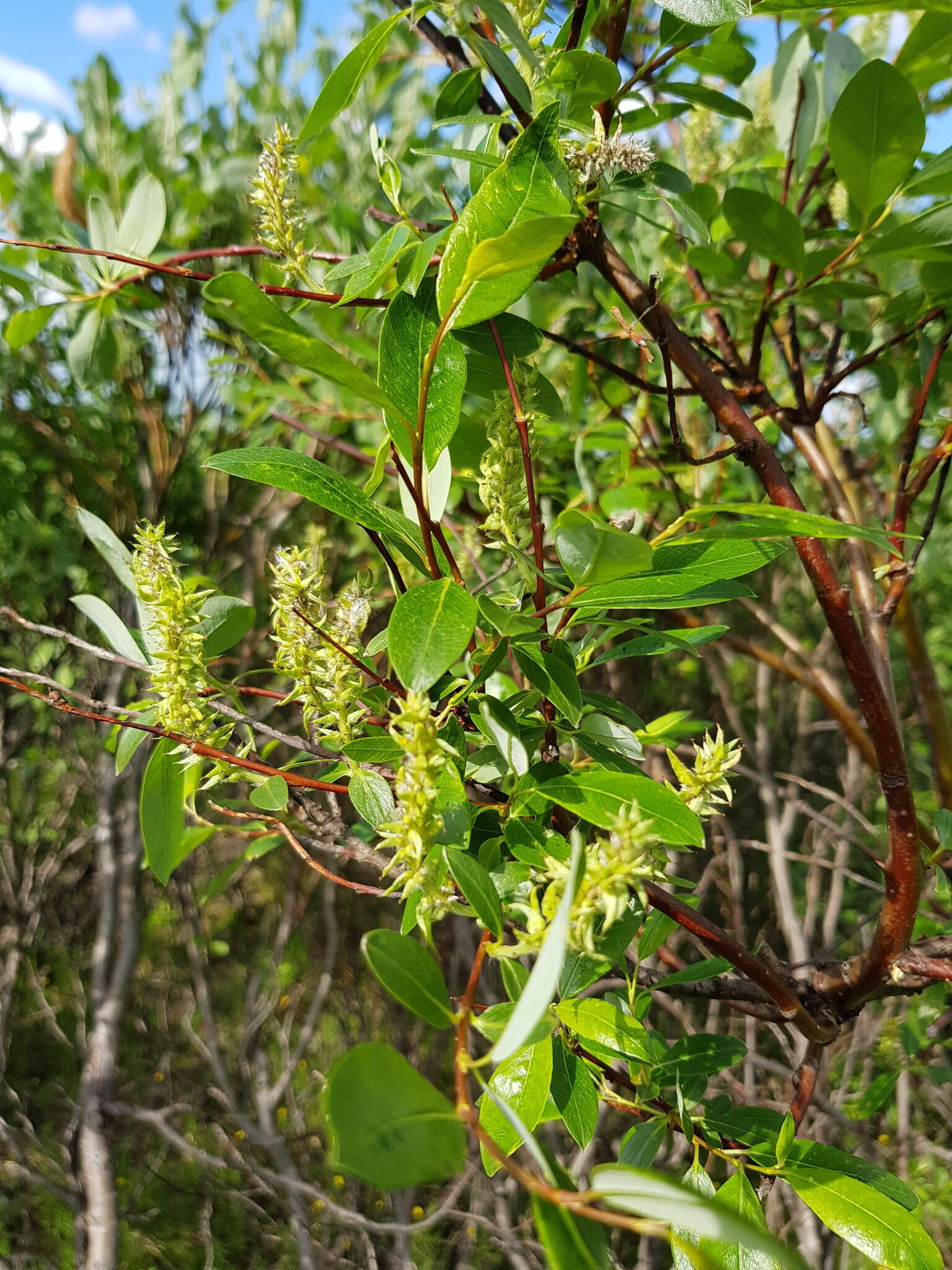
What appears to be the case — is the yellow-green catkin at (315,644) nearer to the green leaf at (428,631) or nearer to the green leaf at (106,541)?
the green leaf at (428,631)

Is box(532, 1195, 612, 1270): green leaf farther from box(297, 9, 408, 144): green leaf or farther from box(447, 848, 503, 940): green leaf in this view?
box(297, 9, 408, 144): green leaf

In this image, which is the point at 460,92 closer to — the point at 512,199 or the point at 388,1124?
the point at 512,199

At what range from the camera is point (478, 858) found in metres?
0.49

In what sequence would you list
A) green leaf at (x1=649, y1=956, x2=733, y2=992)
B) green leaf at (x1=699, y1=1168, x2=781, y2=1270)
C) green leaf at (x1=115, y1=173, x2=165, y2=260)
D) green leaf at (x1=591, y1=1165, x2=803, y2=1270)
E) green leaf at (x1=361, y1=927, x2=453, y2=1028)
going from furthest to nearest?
green leaf at (x1=115, y1=173, x2=165, y2=260)
green leaf at (x1=649, y1=956, x2=733, y2=992)
green leaf at (x1=699, y1=1168, x2=781, y2=1270)
green leaf at (x1=361, y1=927, x2=453, y2=1028)
green leaf at (x1=591, y1=1165, x2=803, y2=1270)

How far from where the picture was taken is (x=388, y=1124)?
12.3 inches

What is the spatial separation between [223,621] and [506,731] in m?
0.30

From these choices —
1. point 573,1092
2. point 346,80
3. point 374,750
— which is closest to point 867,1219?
point 573,1092

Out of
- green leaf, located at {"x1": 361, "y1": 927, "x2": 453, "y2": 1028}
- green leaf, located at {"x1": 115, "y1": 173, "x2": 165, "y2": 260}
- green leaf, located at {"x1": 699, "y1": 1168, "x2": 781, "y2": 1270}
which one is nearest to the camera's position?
green leaf, located at {"x1": 361, "y1": 927, "x2": 453, "y2": 1028}

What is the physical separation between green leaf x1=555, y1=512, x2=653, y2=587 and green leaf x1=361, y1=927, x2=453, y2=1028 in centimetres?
20

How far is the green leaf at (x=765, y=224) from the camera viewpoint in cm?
68

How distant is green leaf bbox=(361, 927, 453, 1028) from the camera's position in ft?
1.17

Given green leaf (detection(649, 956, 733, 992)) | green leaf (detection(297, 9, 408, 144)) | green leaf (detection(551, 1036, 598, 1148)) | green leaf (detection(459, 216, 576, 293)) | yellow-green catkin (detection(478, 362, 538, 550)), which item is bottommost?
green leaf (detection(551, 1036, 598, 1148))

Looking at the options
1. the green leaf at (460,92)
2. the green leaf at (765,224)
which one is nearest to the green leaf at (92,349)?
the green leaf at (460,92)

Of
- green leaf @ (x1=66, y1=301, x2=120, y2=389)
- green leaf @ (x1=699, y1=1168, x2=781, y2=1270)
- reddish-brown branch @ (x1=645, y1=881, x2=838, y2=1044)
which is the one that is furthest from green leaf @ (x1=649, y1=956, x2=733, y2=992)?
green leaf @ (x1=66, y1=301, x2=120, y2=389)
